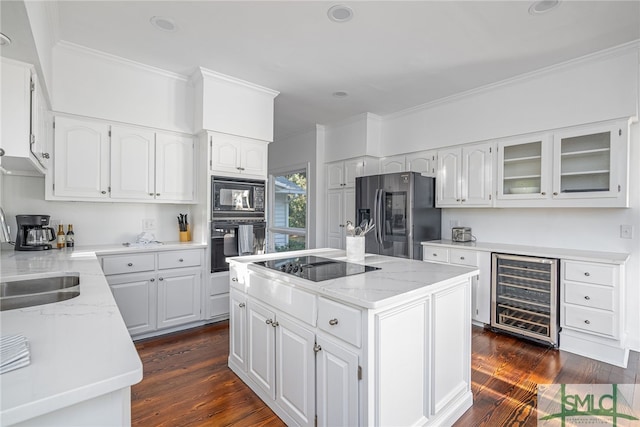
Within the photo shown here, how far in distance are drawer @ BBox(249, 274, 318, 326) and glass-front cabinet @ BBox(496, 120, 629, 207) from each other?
8.97 feet

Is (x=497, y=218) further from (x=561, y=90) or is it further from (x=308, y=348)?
(x=308, y=348)

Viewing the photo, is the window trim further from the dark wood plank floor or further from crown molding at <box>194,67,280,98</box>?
the dark wood plank floor

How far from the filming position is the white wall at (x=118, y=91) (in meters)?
2.86

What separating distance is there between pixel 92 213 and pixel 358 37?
10.1 feet

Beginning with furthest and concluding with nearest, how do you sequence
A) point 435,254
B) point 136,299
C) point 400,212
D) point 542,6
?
1. point 400,212
2. point 435,254
3. point 136,299
4. point 542,6

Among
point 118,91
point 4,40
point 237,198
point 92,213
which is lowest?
point 92,213

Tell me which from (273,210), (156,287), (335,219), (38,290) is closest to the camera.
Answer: (38,290)

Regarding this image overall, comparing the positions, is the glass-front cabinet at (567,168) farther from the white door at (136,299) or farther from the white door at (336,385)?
the white door at (136,299)

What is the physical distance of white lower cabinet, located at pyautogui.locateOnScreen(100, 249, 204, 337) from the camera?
2939 millimetres

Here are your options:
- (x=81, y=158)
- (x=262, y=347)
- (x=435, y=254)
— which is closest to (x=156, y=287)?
(x=81, y=158)

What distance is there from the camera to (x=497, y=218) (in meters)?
3.78

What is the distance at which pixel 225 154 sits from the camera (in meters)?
3.54

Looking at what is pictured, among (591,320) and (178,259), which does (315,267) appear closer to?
(178,259)

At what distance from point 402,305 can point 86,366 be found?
4.01 ft
